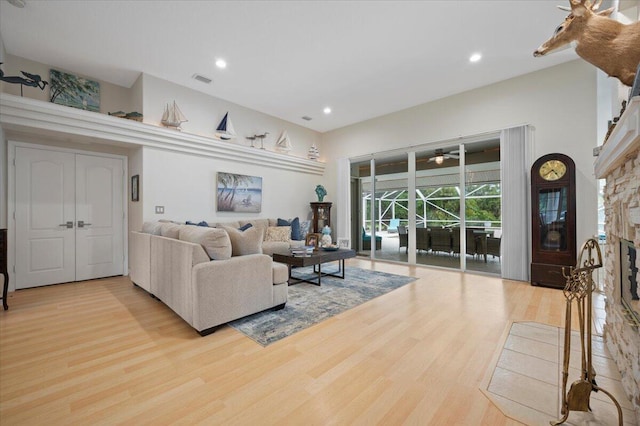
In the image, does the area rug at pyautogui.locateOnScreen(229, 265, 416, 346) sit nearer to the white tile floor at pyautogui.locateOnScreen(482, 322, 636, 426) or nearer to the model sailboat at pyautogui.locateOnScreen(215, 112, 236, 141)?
the white tile floor at pyautogui.locateOnScreen(482, 322, 636, 426)

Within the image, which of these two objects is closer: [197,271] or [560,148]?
[197,271]

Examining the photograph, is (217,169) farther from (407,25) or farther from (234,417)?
(234,417)

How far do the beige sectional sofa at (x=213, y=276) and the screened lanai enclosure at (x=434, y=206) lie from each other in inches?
154

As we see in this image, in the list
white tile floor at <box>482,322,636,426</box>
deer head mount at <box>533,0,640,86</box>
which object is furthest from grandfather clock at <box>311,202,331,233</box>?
deer head mount at <box>533,0,640,86</box>

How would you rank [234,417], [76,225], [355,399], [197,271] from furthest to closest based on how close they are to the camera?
[76,225]
[197,271]
[355,399]
[234,417]

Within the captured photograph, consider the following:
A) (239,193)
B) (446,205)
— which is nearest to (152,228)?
(239,193)

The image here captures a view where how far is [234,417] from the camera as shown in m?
1.46

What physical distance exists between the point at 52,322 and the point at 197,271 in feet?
5.86

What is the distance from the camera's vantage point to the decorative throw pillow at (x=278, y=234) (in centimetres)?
546

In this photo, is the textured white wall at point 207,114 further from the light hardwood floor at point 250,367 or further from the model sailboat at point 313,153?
the light hardwood floor at point 250,367

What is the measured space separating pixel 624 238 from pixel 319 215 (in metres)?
5.69

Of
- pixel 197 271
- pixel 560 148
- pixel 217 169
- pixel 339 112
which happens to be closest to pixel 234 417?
pixel 197 271

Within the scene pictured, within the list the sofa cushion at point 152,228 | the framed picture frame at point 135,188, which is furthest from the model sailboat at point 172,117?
the sofa cushion at point 152,228

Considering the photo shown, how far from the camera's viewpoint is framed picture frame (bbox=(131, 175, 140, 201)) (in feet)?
14.7
